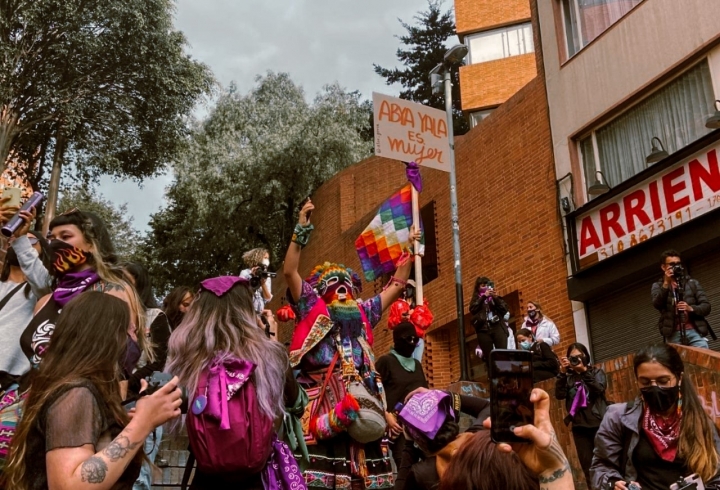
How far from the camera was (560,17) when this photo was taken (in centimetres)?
1602

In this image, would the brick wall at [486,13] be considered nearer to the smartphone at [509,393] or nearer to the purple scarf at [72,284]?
the purple scarf at [72,284]

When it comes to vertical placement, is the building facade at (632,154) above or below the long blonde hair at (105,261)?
above

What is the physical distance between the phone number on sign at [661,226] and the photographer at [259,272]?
644 centimetres

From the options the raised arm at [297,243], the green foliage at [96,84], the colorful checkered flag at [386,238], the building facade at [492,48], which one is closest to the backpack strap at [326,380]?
the raised arm at [297,243]

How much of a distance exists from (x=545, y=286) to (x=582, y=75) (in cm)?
415

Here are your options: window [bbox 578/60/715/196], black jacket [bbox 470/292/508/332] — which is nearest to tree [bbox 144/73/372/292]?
window [bbox 578/60/715/196]

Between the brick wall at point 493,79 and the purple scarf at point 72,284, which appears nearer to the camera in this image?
the purple scarf at point 72,284

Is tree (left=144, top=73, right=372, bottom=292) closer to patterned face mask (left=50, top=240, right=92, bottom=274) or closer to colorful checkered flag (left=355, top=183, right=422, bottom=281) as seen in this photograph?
colorful checkered flag (left=355, top=183, right=422, bottom=281)

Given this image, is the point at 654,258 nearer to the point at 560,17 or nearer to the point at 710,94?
the point at 710,94

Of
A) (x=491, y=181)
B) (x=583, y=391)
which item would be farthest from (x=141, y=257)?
(x=583, y=391)

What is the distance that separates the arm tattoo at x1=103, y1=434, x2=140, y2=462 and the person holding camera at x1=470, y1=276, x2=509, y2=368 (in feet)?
29.7

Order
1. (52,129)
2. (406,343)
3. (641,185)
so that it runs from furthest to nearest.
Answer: (52,129), (641,185), (406,343)

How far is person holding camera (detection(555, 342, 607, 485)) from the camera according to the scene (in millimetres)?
8094

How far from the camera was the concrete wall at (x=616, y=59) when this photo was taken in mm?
12531
